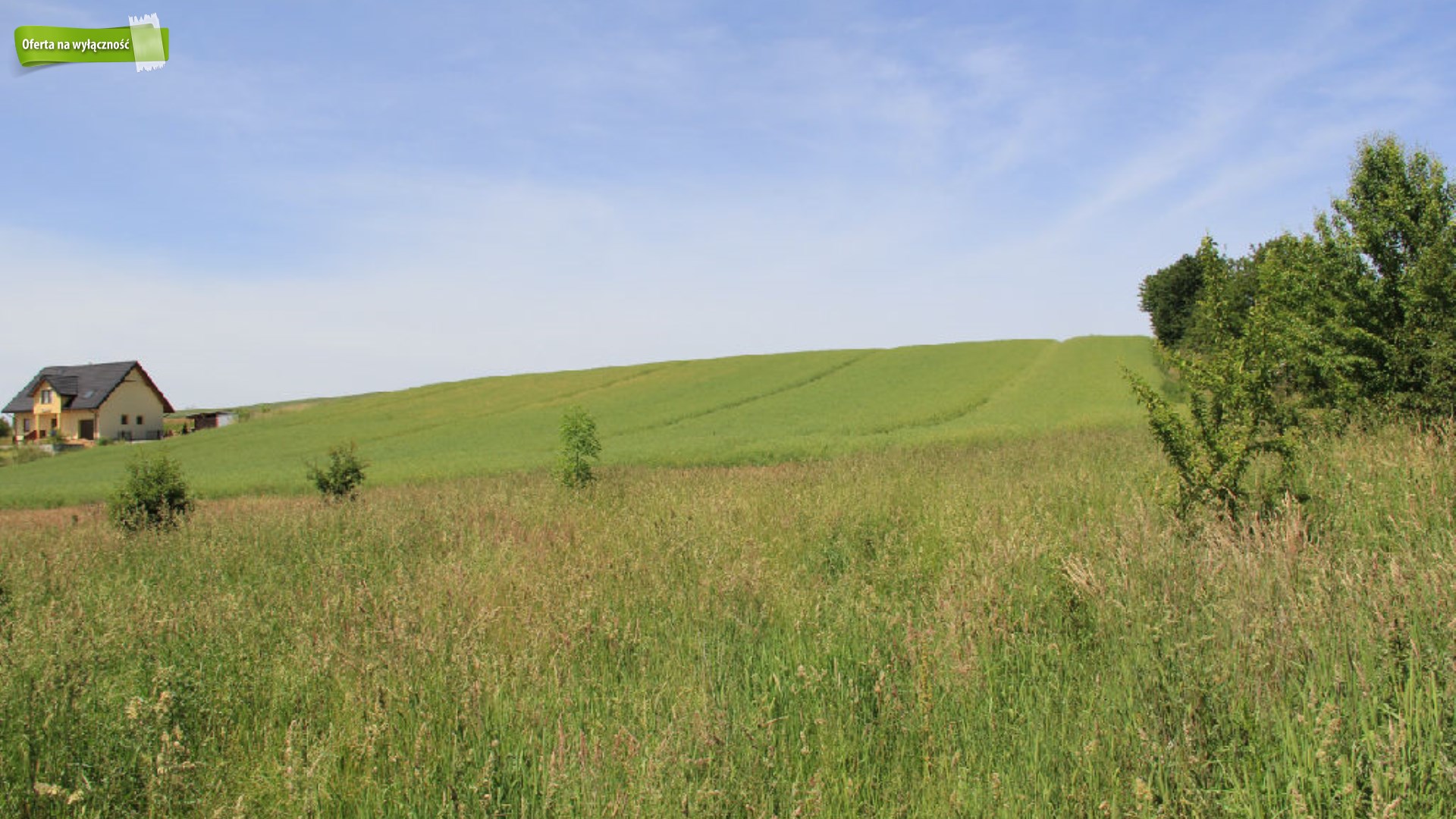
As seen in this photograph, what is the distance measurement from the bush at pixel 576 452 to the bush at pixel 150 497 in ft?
20.3

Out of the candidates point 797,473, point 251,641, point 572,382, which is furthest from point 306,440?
point 251,641

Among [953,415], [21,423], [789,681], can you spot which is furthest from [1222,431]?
[21,423]

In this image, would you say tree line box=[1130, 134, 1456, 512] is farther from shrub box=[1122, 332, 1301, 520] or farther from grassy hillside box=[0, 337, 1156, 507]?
grassy hillside box=[0, 337, 1156, 507]

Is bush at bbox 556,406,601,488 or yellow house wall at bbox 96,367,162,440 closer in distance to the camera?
bush at bbox 556,406,601,488

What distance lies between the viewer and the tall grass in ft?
8.48

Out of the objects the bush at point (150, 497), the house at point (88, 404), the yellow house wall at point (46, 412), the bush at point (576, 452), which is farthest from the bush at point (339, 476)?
the yellow house wall at point (46, 412)

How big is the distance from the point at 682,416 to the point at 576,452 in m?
24.0

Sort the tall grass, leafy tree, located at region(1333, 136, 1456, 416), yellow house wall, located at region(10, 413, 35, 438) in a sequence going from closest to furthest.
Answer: the tall grass → leafy tree, located at region(1333, 136, 1456, 416) → yellow house wall, located at region(10, 413, 35, 438)

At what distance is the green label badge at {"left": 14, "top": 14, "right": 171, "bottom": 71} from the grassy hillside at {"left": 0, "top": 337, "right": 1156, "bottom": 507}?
14.4 metres

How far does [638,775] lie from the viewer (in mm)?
2588

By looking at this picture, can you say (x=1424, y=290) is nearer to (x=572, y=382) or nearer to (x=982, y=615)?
(x=982, y=615)

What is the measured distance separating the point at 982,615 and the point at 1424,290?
44.9 ft

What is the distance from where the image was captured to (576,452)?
46.2 feet

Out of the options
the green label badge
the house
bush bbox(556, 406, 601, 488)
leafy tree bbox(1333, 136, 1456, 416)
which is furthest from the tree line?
the house
